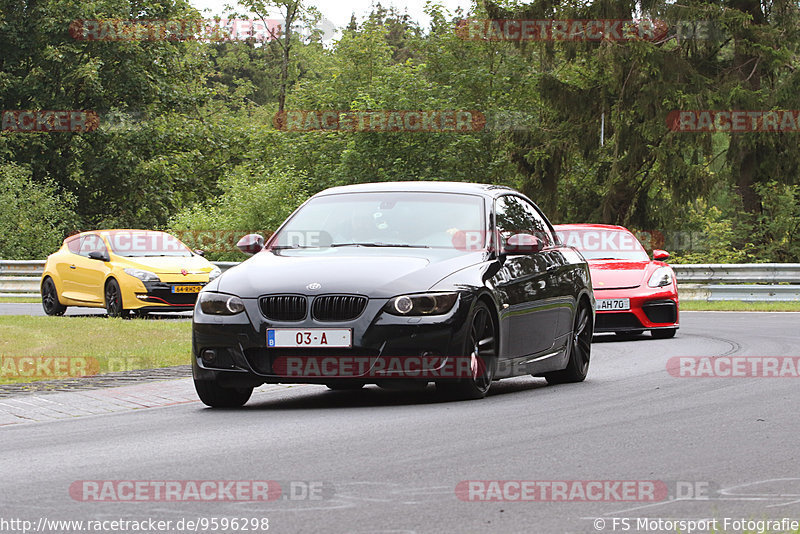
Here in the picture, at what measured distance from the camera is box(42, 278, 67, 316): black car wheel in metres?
22.7

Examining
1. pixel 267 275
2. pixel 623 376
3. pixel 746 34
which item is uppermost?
pixel 746 34

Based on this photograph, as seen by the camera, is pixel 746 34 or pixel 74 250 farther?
pixel 746 34

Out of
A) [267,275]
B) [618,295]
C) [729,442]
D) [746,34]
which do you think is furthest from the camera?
[746,34]

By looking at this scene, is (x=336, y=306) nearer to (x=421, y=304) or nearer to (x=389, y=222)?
(x=421, y=304)

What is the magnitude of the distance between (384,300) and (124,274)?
13208mm

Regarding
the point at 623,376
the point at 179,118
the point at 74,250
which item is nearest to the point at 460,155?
the point at 179,118

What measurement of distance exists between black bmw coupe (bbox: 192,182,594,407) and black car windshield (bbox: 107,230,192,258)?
12129 mm

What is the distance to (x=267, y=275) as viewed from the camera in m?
8.81

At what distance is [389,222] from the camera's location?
9734 mm

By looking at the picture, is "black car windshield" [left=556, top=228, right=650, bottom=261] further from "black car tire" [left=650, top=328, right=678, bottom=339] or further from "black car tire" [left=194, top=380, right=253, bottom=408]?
"black car tire" [left=194, top=380, right=253, bottom=408]

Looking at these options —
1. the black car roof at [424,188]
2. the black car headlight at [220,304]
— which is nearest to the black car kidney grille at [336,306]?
the black car headlight at [220,304]

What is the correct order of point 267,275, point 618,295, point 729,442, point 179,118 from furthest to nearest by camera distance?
point 179,118
point 618,295
point 267,275
point 729,442

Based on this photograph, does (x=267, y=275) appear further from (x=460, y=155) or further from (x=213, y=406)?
(x=460, y=155)

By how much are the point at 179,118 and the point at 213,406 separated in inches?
1693
